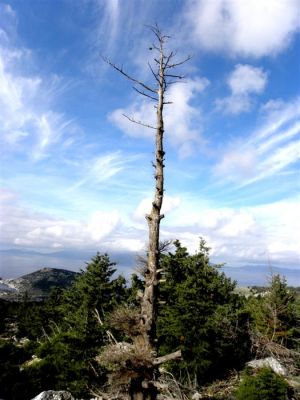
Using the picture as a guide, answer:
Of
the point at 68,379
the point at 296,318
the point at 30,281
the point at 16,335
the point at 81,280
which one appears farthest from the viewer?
the point at 30,281

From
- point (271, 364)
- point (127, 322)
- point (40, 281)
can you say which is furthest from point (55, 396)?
point (40, 281)

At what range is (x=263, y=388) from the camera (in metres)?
15.9

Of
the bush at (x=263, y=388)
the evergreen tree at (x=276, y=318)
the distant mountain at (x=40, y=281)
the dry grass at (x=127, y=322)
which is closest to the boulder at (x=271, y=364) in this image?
the evergreen tree at (x=276, y=318)

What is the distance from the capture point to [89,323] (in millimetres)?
18469

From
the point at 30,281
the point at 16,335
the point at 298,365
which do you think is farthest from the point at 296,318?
the point at 30,281

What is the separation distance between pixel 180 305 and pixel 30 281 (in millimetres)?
158456

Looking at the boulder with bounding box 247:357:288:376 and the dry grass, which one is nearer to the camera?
the dry grass

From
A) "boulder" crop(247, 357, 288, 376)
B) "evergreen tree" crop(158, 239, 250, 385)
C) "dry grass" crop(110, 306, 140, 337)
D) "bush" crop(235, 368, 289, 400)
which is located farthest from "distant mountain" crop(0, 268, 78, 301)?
"dry grass" crop(110, 306, 140, 337)

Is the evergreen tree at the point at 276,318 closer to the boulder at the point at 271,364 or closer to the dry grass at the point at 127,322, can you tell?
the boulder at the point at 271,364

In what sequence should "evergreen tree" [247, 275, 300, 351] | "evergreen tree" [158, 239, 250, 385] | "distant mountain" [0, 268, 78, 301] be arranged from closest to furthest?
"evergreen tree" [158, 239, 250, 385] → "evergreen tree" [247, 275, 300, 351] → "distant mountain" [0, 268, 78, 301]

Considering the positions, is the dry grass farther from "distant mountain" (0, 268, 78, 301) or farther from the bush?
"distant mountain" (0, 268, 78, 301)

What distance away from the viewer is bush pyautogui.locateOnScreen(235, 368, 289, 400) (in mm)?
15492

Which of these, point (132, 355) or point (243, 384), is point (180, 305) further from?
point (132, 355)

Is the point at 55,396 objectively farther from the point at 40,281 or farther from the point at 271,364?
the point at 40,281
